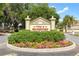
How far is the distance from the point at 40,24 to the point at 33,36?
1.17ft

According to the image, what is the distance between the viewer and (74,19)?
5887mm

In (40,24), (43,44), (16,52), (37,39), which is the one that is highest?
(40,24)

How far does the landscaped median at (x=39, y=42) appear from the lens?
5.80 metres

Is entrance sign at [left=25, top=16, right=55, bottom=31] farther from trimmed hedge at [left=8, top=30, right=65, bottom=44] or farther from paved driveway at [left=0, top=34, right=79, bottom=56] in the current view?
paved driveway at [left=0, top=34, right=79, bottom=56]

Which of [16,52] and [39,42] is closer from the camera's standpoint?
[16,52]

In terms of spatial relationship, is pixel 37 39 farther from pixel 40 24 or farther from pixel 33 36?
pixel 40 24

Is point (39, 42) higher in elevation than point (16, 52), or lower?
higher

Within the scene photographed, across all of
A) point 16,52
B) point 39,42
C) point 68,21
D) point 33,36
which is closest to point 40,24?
point 33,36

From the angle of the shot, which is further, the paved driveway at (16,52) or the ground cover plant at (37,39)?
the ground cover plant at (37,39)

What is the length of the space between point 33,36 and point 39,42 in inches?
8.5

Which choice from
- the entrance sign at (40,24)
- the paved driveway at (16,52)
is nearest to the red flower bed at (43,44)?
the paved driveway at (16,52)

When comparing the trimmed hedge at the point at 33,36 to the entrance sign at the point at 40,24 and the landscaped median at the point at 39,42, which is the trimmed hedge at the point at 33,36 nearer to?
the landscaped median at the point at 39,42

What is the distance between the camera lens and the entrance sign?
593 cm

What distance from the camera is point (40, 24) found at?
5949 millimetres
